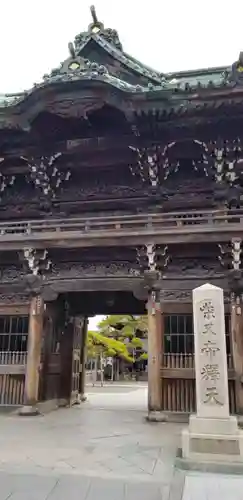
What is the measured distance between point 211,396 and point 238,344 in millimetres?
3346

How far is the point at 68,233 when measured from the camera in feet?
31.0

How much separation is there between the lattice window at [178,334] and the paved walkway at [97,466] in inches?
75.3

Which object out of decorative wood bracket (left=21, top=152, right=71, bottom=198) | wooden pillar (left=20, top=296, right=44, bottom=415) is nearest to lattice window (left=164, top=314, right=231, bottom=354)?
wooden pillar (left=20, top=296, right=44, bottom=415)

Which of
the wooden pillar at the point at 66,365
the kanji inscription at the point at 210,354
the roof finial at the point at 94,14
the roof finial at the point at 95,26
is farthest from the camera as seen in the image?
the roof finial at the point at 95,26

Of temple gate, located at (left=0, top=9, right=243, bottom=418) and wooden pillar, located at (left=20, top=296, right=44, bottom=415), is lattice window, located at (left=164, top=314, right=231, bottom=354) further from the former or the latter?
wooden pillar, located at (left=20, top=296, right=44, bottom=415)

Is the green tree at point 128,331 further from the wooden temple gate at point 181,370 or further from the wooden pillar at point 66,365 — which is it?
the wooden temple gate at point 181,370

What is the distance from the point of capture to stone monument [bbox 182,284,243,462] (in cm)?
495

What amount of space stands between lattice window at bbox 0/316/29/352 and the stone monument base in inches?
240

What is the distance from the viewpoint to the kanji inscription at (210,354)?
539 centimetres

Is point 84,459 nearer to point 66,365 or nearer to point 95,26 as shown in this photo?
point 66,365

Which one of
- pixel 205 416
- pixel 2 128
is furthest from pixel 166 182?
pixel 205 416

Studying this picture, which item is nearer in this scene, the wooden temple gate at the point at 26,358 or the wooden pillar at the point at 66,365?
the wooden temple gate at the point at 26,358

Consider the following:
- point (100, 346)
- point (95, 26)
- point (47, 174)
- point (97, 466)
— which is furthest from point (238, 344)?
point (100, 346)

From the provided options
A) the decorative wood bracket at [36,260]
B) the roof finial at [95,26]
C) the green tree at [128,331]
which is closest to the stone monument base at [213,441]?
the decorative wood bracket at [36,260]
